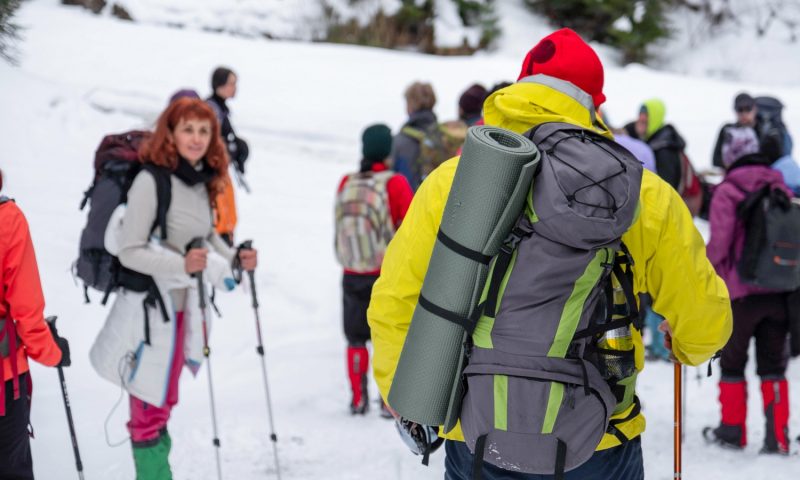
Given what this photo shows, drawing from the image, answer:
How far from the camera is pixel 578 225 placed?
217 cm

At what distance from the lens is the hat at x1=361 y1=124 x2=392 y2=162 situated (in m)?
5.69

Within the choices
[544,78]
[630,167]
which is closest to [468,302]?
[630,167]

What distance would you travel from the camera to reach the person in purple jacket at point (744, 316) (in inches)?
200

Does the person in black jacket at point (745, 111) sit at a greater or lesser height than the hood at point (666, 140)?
greater

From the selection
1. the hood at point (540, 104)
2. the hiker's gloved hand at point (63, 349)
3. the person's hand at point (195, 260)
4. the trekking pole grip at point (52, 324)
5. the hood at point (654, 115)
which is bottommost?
the hiker's gloved hand at point (63, 349)

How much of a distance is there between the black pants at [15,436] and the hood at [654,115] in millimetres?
5583

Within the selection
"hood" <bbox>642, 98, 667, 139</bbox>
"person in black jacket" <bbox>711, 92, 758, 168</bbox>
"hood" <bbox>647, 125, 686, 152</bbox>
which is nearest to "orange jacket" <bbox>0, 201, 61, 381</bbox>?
"hood" <bbox>647, 125, 686, 152</bbox>

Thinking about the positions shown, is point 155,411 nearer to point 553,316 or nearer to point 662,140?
point 553,316

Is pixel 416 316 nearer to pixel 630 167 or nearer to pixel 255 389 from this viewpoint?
pixel 630 167

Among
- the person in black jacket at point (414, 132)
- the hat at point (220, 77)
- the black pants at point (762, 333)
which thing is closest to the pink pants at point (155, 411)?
the person in black jacket at point (414, 132)

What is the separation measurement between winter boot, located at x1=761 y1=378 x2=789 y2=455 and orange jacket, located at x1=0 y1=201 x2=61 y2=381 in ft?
13.5

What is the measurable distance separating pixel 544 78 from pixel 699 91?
13.7 m

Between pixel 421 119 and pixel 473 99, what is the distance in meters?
0.50

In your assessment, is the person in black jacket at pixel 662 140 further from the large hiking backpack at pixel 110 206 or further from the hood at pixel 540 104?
the hood at pixel 540 104
